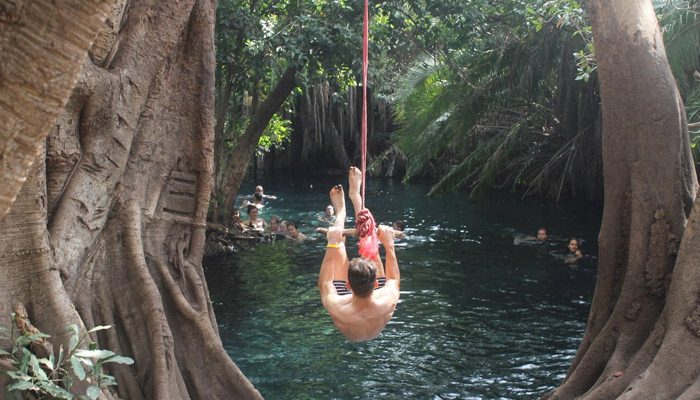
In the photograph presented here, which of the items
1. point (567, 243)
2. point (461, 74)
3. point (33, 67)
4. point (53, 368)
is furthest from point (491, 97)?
point (33, 67)

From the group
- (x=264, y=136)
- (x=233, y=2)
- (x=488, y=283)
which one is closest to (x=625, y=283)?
(x=488, y=283)

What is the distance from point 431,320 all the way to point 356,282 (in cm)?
542

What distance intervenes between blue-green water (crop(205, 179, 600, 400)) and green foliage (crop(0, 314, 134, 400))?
3.65 meters

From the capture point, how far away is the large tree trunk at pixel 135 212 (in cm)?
486

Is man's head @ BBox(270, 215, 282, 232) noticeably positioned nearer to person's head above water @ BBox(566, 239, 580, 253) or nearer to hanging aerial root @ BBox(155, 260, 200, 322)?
person's head above water @ BBox(566, 239, 580, 253)

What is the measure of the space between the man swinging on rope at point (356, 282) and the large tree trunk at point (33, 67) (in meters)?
3.82

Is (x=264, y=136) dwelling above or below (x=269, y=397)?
above

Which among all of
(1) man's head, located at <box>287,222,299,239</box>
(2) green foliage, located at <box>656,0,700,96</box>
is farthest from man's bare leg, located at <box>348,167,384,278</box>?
(1) man's head, located at <box>287,222,299,239</box>

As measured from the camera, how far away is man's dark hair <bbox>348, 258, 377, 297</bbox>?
5.72 m

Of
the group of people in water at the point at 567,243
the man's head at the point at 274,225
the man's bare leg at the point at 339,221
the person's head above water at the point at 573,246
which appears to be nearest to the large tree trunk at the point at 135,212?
the man's bare leg at the point at 339,221

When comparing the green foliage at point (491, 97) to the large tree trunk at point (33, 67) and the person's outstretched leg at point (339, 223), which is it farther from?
the large tree trunk at point (33, 67)

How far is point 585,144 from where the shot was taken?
20406 millimetres

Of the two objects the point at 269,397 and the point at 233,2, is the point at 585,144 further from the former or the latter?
the point at 269,397

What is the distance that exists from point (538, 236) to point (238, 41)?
780 centimetres
